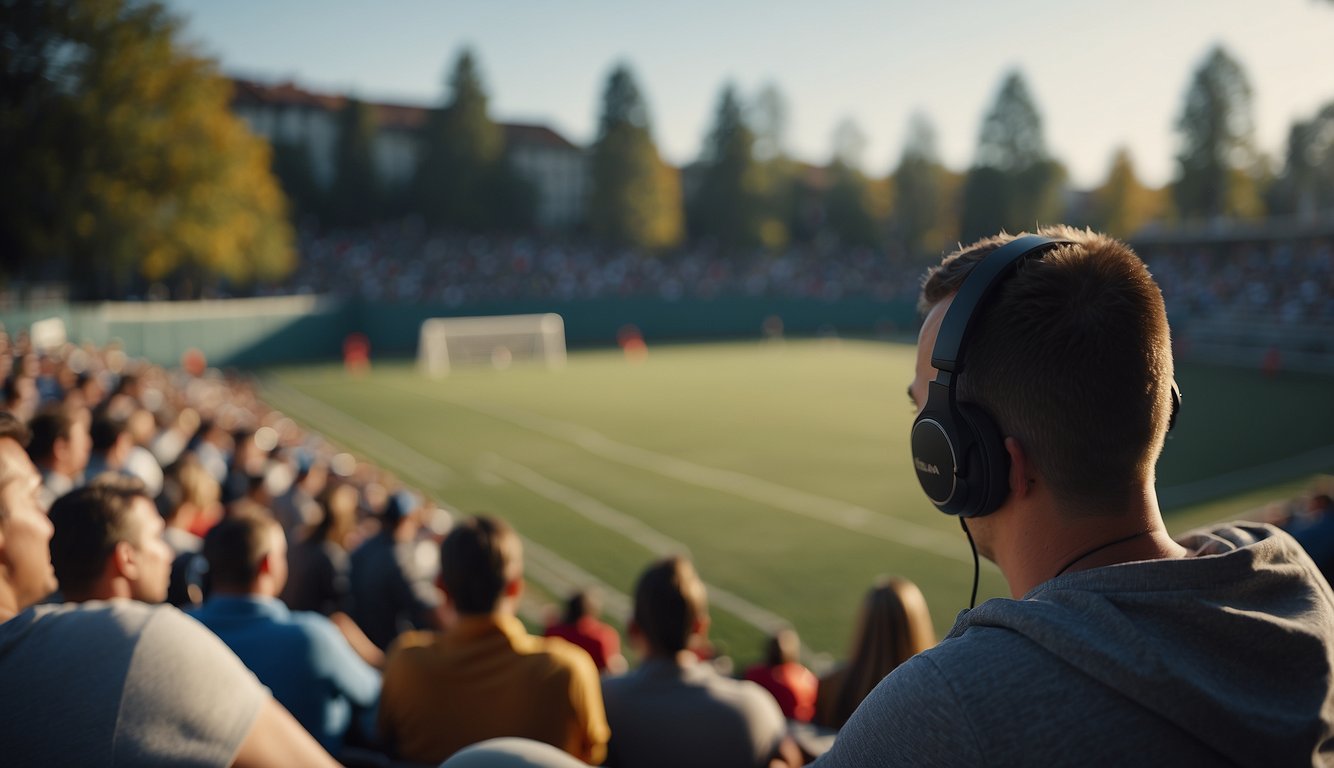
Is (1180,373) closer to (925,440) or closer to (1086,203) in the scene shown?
(925,440)

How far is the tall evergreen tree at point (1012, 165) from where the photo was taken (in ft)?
222

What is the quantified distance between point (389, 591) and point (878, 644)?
3.29 m

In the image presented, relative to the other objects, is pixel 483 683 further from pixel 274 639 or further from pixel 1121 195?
pixel 1121 195

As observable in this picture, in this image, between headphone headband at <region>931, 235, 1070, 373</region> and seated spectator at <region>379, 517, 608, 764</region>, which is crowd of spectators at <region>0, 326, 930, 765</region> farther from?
headphone headband at <region>931, 235, 1070, 373</region>

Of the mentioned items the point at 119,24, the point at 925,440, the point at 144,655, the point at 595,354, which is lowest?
the point at 595,354

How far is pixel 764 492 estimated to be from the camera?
14828 millimetres

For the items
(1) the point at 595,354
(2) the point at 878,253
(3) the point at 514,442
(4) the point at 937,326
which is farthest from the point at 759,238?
(4) the point at 937,326

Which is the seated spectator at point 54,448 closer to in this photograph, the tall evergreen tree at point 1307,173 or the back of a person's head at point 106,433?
the back of a person's head at point 106,433

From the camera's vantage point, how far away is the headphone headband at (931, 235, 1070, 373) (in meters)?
1.47

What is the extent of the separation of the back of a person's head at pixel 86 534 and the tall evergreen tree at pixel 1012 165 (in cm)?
7049

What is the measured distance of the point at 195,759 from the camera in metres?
1.86

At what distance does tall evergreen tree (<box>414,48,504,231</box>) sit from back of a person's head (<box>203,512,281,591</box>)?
71585mm

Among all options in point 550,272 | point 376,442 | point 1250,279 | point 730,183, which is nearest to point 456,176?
point 550,272

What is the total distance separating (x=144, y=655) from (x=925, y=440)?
1.65m
